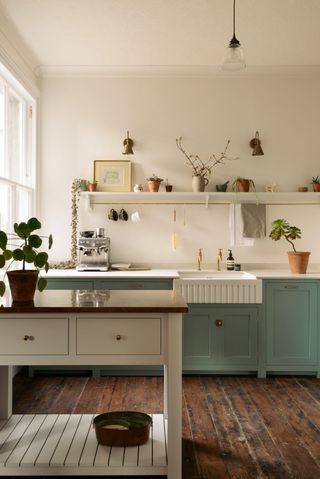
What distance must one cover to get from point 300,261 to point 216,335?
1056mm

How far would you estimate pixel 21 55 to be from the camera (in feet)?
14.5

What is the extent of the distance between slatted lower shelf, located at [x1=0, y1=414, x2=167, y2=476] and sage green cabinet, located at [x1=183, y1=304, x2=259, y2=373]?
5.21 feet

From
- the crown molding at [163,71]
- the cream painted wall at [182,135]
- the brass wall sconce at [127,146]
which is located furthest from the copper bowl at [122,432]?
the crown molding at [163,71]

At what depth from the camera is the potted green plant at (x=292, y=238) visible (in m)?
4.60

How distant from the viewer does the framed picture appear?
16.5ft

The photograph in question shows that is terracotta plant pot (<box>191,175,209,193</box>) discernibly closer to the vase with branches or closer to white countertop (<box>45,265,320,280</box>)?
the vase with branches

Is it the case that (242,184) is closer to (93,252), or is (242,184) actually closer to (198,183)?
(198,183)

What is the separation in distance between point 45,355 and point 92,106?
3350mm

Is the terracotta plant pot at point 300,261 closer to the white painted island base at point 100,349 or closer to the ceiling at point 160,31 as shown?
the ceiling at point 160,31

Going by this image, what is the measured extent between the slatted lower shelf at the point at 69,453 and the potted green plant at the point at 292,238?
236cm

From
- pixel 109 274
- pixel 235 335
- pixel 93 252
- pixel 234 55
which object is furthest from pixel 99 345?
pixel 93 252

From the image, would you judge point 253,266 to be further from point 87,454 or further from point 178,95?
point 87,454

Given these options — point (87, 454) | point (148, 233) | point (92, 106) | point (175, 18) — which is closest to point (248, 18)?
point (175, 18)

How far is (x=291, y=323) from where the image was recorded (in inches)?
172
